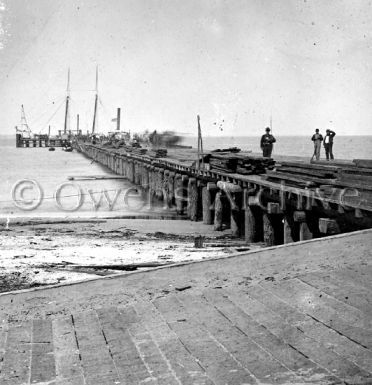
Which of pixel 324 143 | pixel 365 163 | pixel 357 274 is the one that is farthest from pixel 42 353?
pixel 324 143

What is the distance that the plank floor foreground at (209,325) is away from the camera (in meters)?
4.55

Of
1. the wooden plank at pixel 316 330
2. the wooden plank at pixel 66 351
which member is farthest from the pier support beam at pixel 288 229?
the wooden plank at pixel 66 351

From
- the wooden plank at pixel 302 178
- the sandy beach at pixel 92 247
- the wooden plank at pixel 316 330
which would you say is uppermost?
the wooden plank at pixel 302 178

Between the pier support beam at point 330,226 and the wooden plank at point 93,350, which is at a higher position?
the pier support beam at point 330,226

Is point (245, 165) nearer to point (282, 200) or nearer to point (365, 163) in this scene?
point (282, 200)

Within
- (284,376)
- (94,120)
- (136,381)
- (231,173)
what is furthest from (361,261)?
(94,120)

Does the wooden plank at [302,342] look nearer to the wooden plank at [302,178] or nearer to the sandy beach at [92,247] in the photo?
the sandy beach at [92,247]

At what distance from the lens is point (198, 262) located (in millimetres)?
7113

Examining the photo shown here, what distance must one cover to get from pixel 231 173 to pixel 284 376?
533 inches

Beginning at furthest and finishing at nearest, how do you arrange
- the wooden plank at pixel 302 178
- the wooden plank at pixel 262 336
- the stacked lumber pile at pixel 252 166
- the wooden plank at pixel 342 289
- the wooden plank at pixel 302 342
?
1. the stacked lumber pile at pixel 252 166
2. the wooden plank at pixel 302 178
3. the wooden plank at pixel 342 289
4. the wooden plank at pixel 262 336
5. the wooden plank at pixel 302 342

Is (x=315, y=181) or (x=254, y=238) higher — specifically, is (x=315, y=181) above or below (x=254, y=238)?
above

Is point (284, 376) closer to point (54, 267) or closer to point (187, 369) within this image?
point (187, 369)

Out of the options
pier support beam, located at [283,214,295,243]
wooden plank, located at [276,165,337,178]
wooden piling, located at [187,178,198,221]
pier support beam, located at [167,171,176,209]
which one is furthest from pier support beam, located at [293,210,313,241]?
pier support beam, located at [167,171,176,209]

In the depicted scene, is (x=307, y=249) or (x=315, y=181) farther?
(x=315, y=181)
